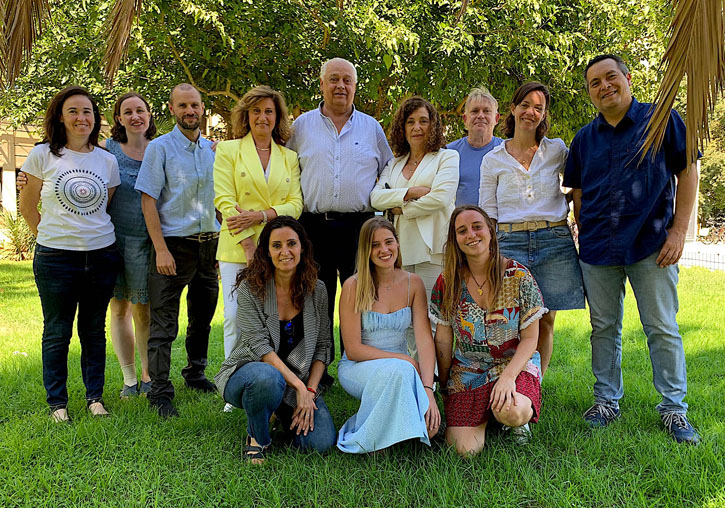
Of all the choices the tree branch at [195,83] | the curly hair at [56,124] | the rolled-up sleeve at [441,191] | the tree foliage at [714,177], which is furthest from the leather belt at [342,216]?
the tree foliage at [714,177]

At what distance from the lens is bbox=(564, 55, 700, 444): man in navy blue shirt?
3742mm

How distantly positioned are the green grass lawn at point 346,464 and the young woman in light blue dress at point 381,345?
0.22 metres

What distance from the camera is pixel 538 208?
4125 millimetres

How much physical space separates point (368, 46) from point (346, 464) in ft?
21.0

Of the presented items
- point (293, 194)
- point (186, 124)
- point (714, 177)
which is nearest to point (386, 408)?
point (293, 194)

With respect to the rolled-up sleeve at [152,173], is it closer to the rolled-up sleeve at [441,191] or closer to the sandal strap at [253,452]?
the rolled-up sleeve at [441,191]

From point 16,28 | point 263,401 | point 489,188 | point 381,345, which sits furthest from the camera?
point 489,188

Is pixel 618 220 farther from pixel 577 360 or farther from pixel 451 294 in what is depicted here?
pixel 577 360

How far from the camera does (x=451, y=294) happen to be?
3861 mm

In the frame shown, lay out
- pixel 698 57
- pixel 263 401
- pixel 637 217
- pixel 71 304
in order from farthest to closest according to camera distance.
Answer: pixel 71 304 → pixel 637 217 → pixel 263 401 → pixel 698 57

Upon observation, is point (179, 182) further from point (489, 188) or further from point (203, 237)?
point (489, 188)

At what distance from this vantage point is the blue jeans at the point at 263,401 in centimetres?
354

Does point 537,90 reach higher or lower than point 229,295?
higher

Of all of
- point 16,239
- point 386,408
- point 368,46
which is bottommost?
point 16,239
